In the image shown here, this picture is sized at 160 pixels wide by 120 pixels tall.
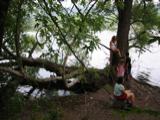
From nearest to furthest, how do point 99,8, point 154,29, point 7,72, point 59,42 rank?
point 59,42 < point 99,8 < point 7,72 < point 154,29

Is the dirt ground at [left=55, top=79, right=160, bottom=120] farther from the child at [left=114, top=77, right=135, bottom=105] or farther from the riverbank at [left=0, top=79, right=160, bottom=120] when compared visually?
the child at [left=114, top=77, right=135, bottom=105]

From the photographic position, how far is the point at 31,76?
12.8m

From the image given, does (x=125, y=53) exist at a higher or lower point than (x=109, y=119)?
higher

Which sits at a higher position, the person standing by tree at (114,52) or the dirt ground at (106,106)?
the person standing by tree at (114,52)

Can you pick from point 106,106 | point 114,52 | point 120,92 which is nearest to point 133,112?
point 120,92

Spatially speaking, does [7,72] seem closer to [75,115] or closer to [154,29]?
[75,115]

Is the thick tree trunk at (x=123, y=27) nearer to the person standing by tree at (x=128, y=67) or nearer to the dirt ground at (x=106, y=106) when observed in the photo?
the person standing by tree at (x=128, y=67)

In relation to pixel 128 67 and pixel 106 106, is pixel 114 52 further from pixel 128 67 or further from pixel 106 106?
pixel 106 106

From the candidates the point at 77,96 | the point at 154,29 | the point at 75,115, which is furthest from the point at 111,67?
the point at 154,29

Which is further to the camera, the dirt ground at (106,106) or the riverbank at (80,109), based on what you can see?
the dirt ground at (106,106)

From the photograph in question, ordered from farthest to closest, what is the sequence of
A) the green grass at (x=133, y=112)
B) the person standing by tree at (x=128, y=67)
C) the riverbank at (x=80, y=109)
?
1. the person standing by tree at (x=128, y=67)
2. the green grass at (x=133, y=112)
3. the riverbank at (x=80, y=109)

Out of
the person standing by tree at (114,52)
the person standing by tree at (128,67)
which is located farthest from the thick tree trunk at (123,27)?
the person standing by tree at (128,67)

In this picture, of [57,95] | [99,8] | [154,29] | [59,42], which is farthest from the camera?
[154,29]

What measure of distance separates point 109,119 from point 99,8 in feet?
10.8
